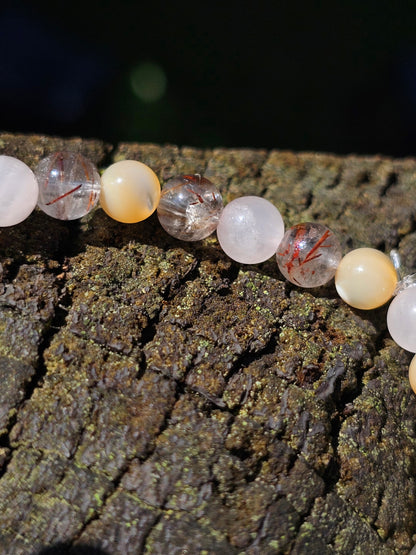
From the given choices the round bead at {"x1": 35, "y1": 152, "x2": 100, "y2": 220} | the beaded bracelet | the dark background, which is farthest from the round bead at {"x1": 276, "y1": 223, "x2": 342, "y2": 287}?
the dark background

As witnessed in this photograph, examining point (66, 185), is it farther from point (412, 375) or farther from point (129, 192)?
point (412, 375)

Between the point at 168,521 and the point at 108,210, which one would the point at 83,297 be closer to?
the point at 108,210

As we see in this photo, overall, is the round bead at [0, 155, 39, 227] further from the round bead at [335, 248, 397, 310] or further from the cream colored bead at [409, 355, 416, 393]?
the cream colored bead at [409, 355, 416, 393]

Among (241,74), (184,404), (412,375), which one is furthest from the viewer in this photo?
(241,74)

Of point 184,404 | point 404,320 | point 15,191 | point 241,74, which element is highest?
point 241,74

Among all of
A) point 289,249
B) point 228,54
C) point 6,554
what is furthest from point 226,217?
point 228,54

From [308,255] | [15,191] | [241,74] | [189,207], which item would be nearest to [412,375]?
[308,255]

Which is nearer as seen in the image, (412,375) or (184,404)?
(184,404)
